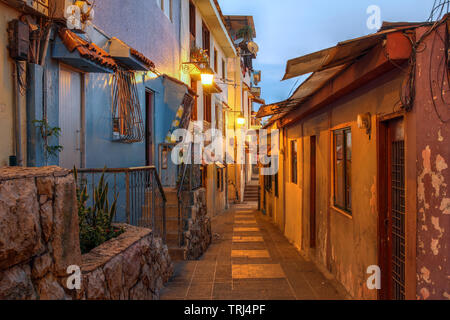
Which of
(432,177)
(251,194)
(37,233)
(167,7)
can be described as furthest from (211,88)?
(37,233)

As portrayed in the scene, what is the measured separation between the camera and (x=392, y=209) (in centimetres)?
450

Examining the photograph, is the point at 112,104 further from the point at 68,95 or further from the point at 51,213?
the point at 51,213

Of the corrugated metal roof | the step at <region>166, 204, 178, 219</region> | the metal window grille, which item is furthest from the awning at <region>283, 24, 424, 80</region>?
the step at <region>166, 204, 178, 219</region>

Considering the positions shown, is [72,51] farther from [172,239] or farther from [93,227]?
[172,239]

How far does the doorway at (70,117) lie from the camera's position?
5.80m

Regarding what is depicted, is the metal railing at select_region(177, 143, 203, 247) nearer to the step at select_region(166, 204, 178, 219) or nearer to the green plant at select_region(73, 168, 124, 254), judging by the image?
the step at select_region(166, 204, 178, 219)

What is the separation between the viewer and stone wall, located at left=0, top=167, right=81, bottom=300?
249cm

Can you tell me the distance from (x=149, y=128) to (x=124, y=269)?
698cm

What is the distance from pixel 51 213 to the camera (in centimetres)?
289

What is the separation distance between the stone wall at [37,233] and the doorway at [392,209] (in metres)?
3.48

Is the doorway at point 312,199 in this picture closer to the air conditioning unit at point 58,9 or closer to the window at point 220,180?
the air conditioning unit at point 58,9

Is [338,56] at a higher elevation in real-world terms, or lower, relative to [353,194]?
higher

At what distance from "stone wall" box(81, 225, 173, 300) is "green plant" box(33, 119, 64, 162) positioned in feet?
4.86
